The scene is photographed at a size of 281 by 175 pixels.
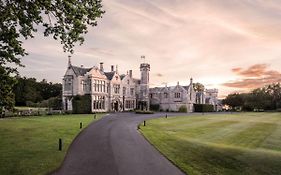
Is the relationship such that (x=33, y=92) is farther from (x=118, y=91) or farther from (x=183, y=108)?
(x=183, y=108)

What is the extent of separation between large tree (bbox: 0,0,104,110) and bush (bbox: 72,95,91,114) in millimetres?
44737

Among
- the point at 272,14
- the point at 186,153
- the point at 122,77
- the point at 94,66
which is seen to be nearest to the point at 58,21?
the point at 186,153

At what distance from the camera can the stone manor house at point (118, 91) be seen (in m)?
67.1

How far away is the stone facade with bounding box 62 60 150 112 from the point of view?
67000 millimetres

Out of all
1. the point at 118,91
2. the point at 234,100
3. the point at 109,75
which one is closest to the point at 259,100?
the point at 234,100

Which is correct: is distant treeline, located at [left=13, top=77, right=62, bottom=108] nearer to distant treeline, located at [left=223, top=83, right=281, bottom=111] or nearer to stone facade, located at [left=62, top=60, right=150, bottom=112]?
stone facade, located at [left=62, top=60, right=150, bottom=112]

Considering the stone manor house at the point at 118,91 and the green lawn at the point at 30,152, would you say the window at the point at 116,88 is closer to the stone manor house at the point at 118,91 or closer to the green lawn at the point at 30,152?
the stone manor house at the point at 118,91

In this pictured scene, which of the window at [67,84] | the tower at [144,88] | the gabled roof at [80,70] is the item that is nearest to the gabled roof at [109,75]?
the gabled roof at [80,70]

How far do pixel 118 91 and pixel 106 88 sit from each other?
6249mm

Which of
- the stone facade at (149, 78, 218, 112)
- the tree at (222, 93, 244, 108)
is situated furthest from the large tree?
the tree at (222, 93, 244, 108)

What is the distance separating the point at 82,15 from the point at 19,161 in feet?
30.4

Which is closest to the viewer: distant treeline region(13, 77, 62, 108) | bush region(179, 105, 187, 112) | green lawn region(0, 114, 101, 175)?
green lawn region(0, 114, 101, 175)

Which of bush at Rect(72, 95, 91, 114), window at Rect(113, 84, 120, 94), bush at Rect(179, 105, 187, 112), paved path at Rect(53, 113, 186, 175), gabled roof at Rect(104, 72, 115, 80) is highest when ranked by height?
gabled roof at Rect(104, 72, 115, 80)

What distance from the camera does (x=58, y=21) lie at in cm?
1602
